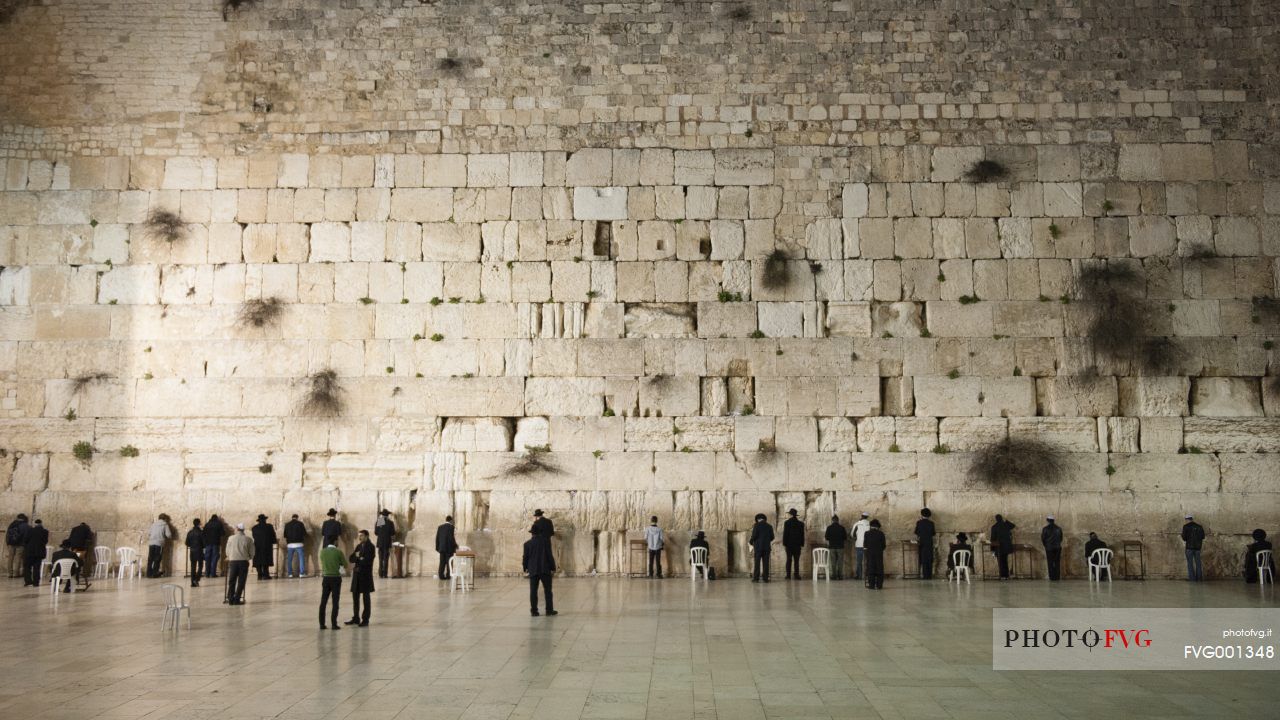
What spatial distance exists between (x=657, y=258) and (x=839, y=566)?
476 centimetres

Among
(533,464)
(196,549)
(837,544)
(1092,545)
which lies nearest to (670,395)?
(533,464)

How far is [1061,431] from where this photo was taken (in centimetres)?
Result: 1245

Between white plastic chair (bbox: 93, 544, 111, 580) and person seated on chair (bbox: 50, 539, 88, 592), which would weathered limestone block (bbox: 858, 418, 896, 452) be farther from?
white plastic chair (bbox: 93, 544, 111, 580)

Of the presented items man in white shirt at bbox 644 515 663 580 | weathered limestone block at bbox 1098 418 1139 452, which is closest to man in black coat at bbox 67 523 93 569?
man in white shirt at bbox 644 515 663 580

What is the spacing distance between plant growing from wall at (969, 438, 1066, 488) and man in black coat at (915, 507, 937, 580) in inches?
39.4

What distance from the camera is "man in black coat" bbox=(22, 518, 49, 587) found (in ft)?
37.9

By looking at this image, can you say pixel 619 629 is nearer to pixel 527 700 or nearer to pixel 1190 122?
pixel 527 700

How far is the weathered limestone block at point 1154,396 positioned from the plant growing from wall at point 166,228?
1306cm

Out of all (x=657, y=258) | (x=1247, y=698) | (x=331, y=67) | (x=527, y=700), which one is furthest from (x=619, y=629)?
(x=331, y=67)

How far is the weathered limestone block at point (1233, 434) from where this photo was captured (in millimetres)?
12344

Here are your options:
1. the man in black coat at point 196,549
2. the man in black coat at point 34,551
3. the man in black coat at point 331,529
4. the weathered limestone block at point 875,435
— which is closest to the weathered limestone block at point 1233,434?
the weathered limestone block at point 875,435

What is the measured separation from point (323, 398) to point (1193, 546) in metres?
11.3

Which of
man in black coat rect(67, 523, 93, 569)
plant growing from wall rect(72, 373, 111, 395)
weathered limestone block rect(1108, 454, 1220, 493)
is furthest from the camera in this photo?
plant growing from wall rect(72, 373, 111, 395)

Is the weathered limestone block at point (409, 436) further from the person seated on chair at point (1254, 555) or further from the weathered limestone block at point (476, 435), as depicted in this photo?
the person seated on chair at point (1254, 555)
